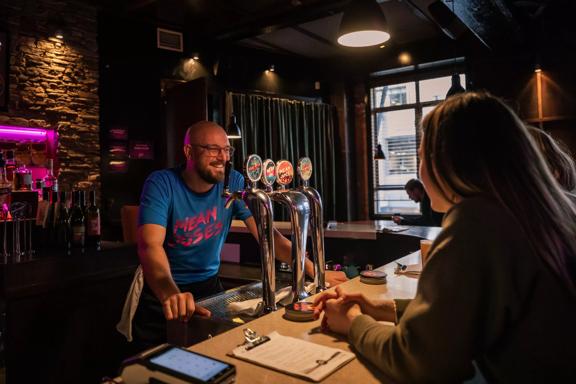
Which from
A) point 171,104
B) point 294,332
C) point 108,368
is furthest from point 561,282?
point 171,104

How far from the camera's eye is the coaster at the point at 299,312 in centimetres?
122

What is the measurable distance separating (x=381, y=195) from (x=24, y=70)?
5.31 meters

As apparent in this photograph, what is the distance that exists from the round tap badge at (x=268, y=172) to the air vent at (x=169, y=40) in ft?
14.9

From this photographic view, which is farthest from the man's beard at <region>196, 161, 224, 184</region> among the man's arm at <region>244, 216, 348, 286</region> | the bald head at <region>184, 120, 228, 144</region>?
the man's arm at <region>244, 216, 348, 286</region>

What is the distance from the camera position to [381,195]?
7.42m

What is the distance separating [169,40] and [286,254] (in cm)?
445

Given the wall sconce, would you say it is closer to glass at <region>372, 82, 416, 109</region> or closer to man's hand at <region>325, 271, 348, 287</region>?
man's hand at <region>325, 271, 348, 287</region>

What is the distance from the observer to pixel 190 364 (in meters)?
0.83

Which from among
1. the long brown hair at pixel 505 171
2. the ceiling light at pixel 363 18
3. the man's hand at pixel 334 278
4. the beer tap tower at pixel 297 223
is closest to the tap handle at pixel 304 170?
the beer tap tower at pixel 297 223

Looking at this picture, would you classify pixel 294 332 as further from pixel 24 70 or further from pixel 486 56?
pixel 486 56

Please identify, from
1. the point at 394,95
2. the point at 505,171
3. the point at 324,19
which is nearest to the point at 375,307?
the point at 505,171

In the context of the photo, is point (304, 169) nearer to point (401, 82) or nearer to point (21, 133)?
point (21, 133)

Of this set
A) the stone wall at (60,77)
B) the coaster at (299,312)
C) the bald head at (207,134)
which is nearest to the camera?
the coaster at (299,312)

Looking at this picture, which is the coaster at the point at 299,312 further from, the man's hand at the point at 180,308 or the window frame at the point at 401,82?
the window frame at the point at 401,82
